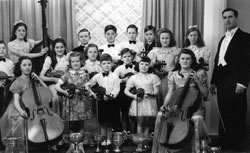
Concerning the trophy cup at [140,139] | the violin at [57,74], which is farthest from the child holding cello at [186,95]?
the violin at [57,74]

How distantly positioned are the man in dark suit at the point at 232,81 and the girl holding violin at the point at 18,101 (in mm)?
1978

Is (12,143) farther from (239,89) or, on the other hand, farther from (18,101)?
(239,89)

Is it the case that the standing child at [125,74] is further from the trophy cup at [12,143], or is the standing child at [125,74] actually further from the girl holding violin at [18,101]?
the trophy cup at [12,143]

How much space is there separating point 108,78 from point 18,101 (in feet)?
3.28

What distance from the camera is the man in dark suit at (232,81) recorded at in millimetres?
4500

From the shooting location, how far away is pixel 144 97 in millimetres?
4543

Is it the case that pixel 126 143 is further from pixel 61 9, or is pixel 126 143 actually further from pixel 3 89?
pixel 61 9

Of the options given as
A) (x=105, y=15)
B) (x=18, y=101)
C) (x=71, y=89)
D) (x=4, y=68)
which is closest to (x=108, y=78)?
(x=71, y=89)

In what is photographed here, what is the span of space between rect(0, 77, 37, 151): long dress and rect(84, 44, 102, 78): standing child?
71 centimetres

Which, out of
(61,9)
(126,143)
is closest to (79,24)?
(61,9)

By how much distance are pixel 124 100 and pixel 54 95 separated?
0.81 meters

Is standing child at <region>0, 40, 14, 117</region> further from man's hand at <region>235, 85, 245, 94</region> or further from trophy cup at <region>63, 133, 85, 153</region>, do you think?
A: man's hand at <region>235, 85, 245, 94</region>

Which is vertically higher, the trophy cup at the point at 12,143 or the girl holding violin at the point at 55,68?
the girl holding violin at the point at 55,68

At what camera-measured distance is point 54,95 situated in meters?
4.78
